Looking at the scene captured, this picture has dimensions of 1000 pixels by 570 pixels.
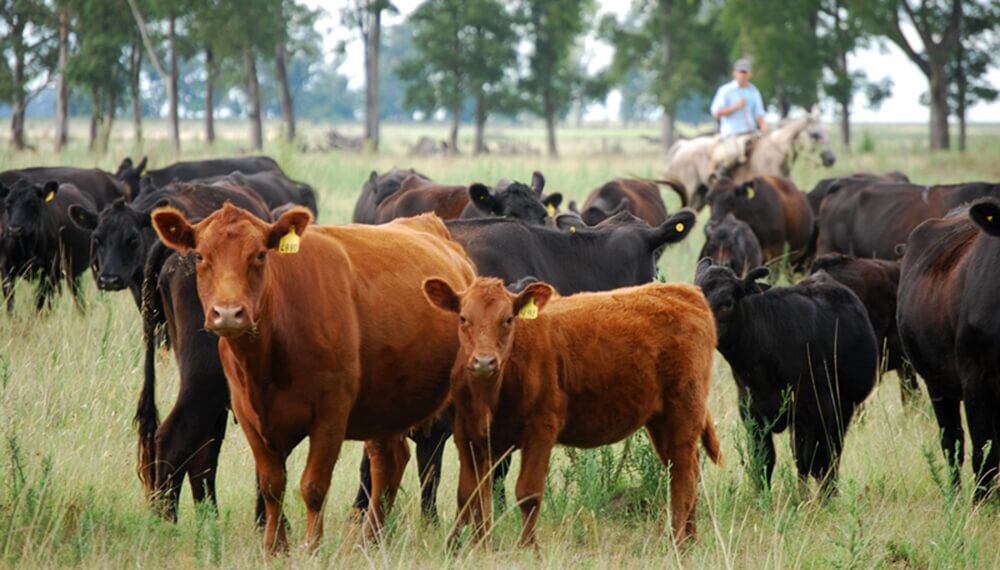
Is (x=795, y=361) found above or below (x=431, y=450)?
above

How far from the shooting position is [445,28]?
57.2 m

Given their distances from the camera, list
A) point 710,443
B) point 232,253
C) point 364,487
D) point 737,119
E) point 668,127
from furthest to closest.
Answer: point 668,127 < point 737,119 < point 364,487 < point 710,443 < point 232,253

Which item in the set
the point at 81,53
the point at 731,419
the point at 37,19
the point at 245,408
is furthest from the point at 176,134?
the point at 245,408

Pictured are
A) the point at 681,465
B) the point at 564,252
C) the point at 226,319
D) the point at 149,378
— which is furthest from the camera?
the point at 564,252

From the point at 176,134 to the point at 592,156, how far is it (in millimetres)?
18145

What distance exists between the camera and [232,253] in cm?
522

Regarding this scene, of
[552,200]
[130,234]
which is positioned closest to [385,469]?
[130,234]

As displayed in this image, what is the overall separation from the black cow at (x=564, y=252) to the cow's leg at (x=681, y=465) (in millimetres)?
1327

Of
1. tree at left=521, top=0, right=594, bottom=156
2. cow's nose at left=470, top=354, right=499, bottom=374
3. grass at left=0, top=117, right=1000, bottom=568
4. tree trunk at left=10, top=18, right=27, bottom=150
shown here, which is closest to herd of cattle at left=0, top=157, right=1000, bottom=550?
cow's nose at left=470, top=354, right=499, bottom=374

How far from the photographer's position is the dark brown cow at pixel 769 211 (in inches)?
638

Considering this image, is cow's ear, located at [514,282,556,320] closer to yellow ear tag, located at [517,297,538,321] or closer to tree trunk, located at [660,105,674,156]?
yellow ear tag, located at [517,297,538,321]

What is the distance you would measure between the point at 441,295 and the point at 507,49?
170 ft

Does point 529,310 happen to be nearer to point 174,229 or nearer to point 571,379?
point 571,379

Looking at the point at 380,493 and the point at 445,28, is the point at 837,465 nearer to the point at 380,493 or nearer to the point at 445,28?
the point at 380,493
